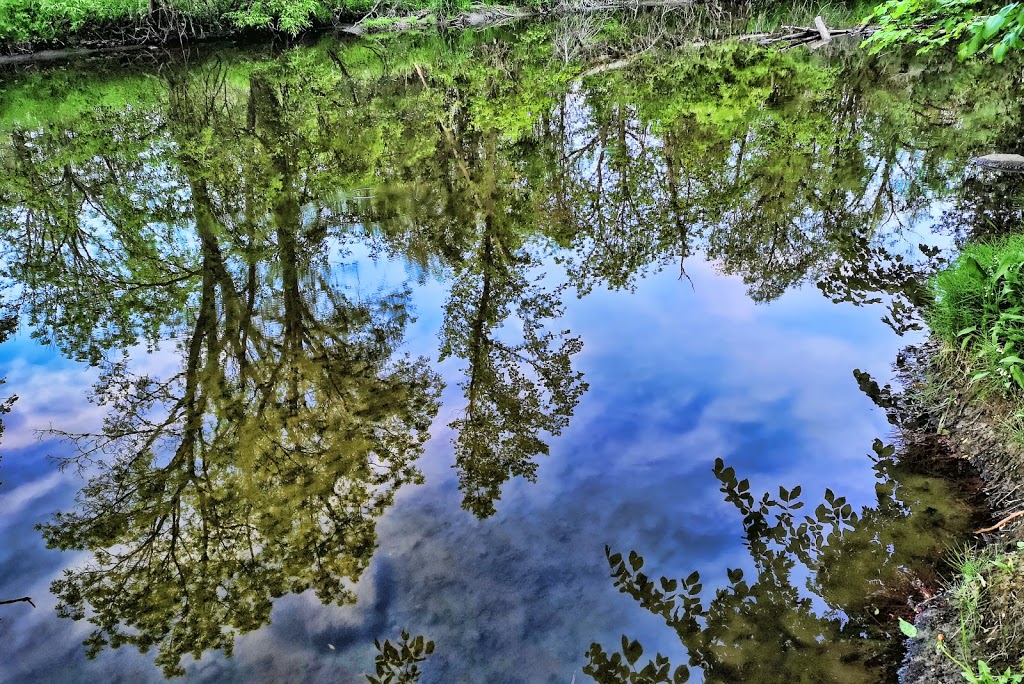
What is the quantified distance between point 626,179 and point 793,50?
39.3 ft

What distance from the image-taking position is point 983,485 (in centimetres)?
415

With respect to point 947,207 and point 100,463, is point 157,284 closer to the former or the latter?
point 100,463

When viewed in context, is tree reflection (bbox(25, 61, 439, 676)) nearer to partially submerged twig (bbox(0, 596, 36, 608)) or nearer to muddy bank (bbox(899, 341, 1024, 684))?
partially submerged twig (bbox(0, 596, 36, 608))

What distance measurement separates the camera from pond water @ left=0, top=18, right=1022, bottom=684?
11.7 feet

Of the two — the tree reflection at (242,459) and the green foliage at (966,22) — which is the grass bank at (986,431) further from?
the tree reflection at (242,459)

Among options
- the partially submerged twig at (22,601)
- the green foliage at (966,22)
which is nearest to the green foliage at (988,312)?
the green foliage at (966,22)

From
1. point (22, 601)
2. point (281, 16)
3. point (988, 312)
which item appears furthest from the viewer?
point (281, 16)

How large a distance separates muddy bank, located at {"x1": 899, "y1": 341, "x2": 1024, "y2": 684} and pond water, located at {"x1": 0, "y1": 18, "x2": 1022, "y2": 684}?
16cm

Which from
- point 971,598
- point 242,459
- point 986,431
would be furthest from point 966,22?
point 242,459

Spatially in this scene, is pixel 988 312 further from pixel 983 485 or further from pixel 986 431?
pixel 983 485

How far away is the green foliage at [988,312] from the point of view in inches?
163

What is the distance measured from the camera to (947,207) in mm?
8664

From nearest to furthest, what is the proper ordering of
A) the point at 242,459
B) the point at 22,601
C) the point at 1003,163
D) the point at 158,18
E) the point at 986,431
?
the point at 22,601, the point at 986,431, the point at 242,459, the point at 1003,163, the point at 158,18

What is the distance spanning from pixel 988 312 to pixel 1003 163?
727 cm
